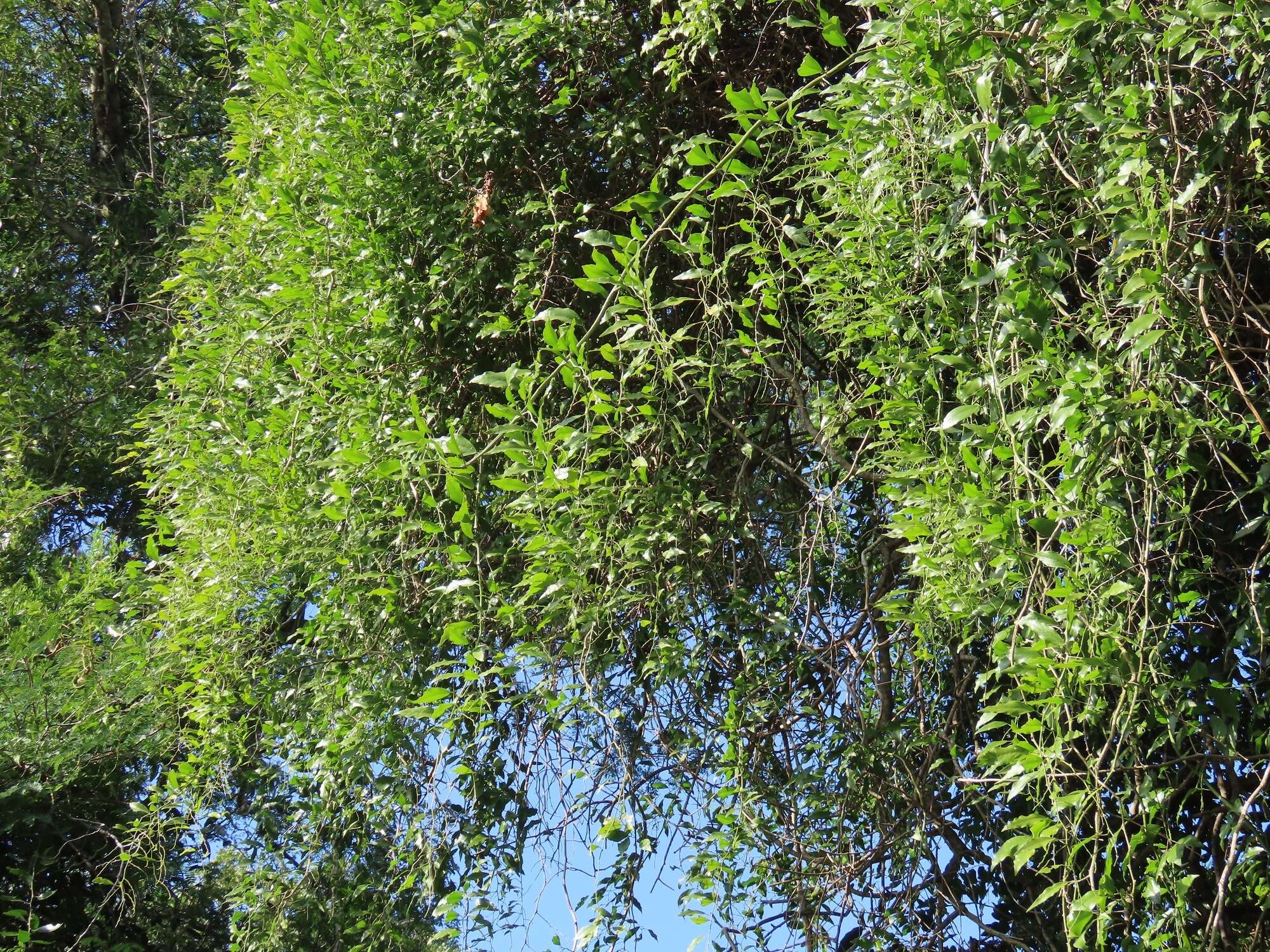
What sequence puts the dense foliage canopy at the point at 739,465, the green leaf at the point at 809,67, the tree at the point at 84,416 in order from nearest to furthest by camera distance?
the dense foliage canopy at the point at 739,465 < the green leaf at the point at 809,67 < the tree at the point at 84,416

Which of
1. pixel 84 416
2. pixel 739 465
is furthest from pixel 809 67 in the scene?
pixel 84 416

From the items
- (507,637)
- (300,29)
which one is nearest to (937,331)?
(507,637)

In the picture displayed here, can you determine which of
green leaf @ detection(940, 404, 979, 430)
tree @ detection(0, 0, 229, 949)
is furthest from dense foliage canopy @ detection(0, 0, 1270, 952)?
tree @ detection(0, 0, 229, 949)

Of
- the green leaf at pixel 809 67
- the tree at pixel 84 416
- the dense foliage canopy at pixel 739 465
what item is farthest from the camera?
the tree at pixel 84 416

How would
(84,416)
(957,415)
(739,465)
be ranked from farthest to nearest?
(84,416) → (739,465) → (957,415)

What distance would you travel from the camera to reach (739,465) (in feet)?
8.24

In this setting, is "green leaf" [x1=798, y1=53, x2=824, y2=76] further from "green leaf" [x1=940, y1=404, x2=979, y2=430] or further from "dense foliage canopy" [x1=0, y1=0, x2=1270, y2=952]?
"green leaf" [x1=940, y1=404, x2=979, y2=430]

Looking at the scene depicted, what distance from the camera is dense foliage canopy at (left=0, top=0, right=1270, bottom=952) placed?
154cm

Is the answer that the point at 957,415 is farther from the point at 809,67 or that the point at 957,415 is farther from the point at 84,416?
the point at 84,416

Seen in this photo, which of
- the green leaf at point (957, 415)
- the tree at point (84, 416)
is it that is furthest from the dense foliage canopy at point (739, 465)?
the tree at point (84, 416)

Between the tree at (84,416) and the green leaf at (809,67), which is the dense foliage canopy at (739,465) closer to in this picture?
the green leaf at (809,67)

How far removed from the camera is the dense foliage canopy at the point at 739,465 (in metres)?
1.54

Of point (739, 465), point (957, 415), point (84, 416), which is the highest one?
point (84, 416)

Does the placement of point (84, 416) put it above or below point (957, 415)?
above
